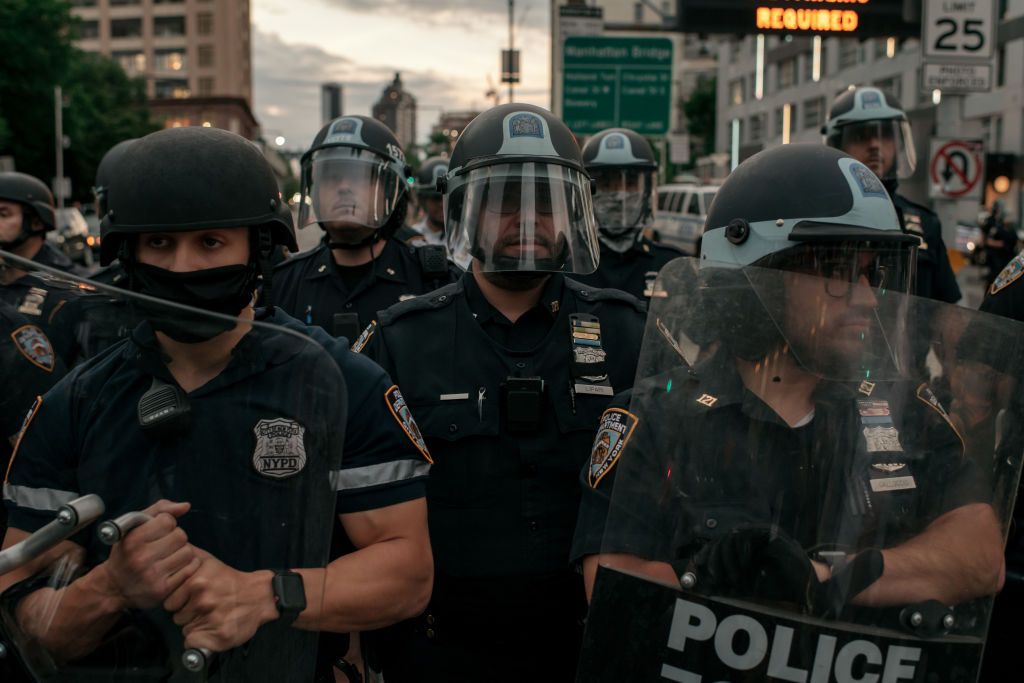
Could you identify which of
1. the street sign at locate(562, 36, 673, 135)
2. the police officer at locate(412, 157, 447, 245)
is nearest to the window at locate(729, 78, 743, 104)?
the street sign at locate(562, 36, 673, 135)

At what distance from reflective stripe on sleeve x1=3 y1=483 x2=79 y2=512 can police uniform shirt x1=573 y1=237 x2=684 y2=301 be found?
13.9 feet

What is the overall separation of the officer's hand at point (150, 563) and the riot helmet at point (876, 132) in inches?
184

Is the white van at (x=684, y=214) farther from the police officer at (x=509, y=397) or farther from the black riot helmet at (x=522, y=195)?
the police officer at (x=509, y=397)

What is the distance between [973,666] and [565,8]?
16999 mm

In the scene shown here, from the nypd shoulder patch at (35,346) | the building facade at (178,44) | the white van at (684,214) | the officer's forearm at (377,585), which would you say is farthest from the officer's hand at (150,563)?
the building facade at (178,44)

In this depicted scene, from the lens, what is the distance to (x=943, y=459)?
5.70 ft

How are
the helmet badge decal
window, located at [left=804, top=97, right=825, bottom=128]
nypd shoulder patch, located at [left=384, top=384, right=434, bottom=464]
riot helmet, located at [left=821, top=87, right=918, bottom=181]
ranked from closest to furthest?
nypd shoulder patch, located at [left=384, top=384, right=434, bottom=464], the helmet badge decal, riot helmet, located at [left=821, top=87, right=918, bottom=181], window, located at [left=804, top=97, right=825, bottom=128]

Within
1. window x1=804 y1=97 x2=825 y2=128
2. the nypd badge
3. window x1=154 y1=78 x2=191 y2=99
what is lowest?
the nypd badge

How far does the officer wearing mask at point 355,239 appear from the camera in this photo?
15.7 feet

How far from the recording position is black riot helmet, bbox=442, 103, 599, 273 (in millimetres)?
2881

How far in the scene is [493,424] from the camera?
265cm

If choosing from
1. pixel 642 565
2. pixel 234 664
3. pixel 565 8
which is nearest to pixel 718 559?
pixel 642 565

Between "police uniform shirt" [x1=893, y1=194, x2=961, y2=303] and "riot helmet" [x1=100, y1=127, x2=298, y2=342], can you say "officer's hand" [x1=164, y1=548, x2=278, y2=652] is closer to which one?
"riot helmet" [x1=100, y1=127, x2=298, y2=342]

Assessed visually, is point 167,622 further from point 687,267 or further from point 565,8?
point 565,8
